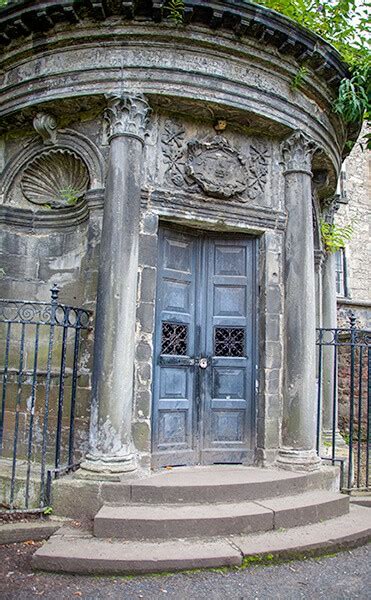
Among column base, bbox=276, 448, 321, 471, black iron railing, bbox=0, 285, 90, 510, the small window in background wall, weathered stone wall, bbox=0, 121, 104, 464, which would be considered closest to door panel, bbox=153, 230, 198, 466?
weathered stone wall, bbox=0, 121, 104, 464

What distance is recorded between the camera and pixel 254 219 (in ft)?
19.0

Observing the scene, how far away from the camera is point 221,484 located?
4621 mm

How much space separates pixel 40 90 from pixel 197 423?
4.17 meters

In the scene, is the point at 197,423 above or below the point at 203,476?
above

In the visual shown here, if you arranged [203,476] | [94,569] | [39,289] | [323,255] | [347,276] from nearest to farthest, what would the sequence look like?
[94,569] → [203,476] → [39,289] → [323,255] → [347,276]

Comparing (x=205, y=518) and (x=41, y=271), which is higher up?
(x=41, y=271)

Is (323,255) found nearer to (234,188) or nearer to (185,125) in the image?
(234,188)

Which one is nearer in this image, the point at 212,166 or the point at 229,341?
the point at 212,166

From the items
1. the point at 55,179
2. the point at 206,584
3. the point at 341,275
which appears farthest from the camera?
the point at 341,275

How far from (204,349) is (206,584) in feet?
8.80

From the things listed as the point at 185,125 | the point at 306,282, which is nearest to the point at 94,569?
the point at 306,282

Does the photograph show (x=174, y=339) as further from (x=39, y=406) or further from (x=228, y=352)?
(x=39, y=406)

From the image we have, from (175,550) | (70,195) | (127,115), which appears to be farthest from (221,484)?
(127,115)

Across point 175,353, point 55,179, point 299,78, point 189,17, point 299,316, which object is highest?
point 189,17
